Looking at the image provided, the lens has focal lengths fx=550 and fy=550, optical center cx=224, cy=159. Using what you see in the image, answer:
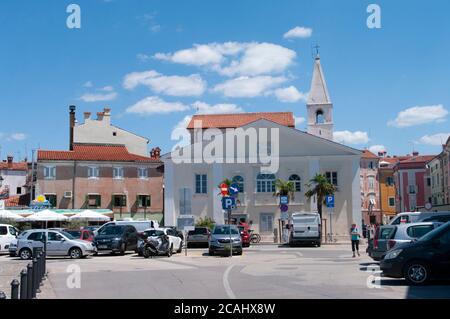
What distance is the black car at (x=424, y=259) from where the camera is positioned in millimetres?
13969

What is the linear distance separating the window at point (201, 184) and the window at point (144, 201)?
365 inches

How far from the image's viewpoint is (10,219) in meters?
45.7

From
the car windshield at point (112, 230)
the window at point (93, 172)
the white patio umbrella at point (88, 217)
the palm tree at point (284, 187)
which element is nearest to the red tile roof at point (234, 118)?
the window at point (93, 172)

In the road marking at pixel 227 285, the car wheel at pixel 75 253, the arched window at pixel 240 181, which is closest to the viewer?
the road marking at pixel 227 285

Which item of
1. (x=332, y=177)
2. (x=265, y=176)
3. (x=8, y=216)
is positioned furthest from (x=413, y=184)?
(x=8, y=216)

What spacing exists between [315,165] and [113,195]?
22.2 meters

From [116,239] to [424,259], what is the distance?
19.1 meters

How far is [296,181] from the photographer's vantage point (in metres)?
53.2

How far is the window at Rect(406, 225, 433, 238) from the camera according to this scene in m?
17.4

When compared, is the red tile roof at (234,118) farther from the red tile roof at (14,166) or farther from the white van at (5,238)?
the white van at (5,238)

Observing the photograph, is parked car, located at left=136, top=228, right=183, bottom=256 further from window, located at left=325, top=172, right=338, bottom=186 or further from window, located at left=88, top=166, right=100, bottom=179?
window, located at left=88, top=166, right=100, bottom=179

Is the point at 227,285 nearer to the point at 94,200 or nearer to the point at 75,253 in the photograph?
the point at 75,253

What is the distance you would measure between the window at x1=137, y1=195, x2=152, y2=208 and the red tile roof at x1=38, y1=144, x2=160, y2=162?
4114 mm

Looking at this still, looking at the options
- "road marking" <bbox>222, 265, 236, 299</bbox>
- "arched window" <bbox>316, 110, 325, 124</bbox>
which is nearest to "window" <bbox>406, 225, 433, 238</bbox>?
"road marking" <bbox>222, 265, 236, 299</bbox>
